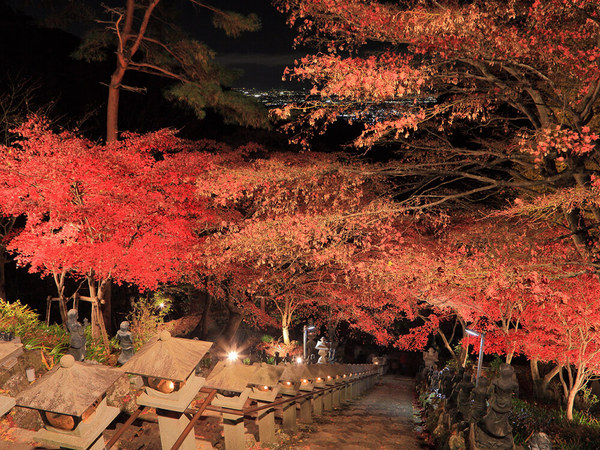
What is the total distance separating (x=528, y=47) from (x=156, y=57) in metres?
11.1

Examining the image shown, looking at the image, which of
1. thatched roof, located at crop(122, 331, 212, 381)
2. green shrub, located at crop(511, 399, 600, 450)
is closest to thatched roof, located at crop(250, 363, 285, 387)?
thatched roof, located at crop(122, 331, 212, 381)

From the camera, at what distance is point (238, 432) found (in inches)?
223

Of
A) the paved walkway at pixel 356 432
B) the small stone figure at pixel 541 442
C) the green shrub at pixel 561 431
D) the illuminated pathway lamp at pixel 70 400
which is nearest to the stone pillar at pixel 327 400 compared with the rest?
the paved walkway at pixel 356 432

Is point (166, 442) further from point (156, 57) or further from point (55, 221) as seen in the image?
point (156, 57)

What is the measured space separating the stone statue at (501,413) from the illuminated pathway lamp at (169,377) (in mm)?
3728

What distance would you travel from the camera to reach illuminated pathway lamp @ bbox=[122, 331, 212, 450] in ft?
13.9

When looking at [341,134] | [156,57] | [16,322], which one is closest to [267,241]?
[16,322]

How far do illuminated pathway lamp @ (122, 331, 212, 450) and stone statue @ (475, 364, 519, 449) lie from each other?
3.73 metres

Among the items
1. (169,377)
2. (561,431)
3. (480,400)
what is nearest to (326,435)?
(480,400)

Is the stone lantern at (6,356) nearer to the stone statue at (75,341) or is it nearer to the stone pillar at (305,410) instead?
the stone statue at (75,341)

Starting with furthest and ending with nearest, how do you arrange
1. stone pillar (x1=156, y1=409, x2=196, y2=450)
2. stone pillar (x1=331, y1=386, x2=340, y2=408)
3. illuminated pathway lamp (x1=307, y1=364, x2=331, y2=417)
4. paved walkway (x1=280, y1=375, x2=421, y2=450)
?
stone pillar (x1=331, y1=386, x2=340, y2=408) → illuminated pathway lamp (x1=307, y1=364, x2=331, y2=417) → paved walkway (x1=280, y1=375, x2=421, y2=450) → stone pillar (x1=156, y1=409, x2=196, y2=450)

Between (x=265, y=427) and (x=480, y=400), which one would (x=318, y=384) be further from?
(x=480, y=400)

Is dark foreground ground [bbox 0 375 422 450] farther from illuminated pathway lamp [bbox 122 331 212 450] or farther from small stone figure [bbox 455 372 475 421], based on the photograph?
small stone figure [bbox 455 372 475 421]

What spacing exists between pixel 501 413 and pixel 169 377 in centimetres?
416
